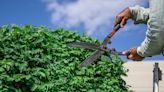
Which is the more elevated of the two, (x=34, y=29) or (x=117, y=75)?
(x=34, y=29)

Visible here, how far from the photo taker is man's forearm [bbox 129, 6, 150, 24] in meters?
2.87

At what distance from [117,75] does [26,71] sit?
1922mm

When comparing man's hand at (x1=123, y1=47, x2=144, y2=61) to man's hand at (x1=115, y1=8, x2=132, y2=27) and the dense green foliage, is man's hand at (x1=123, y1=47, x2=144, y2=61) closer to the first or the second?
man's hand at (x1=115, y1=8, x2=132, y2=27)

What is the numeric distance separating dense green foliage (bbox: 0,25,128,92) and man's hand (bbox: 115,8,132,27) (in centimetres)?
355

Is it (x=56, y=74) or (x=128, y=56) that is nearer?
(x=128, y=56)

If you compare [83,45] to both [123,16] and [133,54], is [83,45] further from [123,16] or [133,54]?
[123,16]

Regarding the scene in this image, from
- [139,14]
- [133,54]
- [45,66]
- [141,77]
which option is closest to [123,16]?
[139,14]

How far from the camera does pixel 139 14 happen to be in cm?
291

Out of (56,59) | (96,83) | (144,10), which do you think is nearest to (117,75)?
(96,83)

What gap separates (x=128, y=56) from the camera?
11.3 feet

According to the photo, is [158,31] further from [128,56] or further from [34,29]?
[34,29]

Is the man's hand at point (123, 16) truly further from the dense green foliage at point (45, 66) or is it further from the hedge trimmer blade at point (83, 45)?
the dense green foliage at point (45, 66)

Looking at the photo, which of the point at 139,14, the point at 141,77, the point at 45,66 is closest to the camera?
the point at 139,14

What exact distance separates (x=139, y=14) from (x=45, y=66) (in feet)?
14.3
